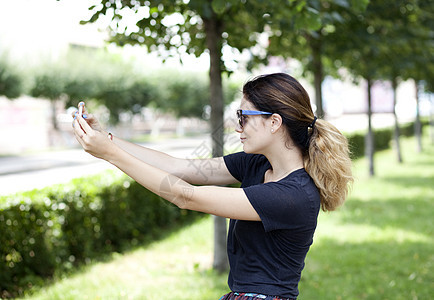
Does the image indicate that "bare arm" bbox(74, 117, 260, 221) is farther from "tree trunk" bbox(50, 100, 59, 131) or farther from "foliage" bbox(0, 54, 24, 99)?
"tree trunk" bbox(50, 100, 59, 131)

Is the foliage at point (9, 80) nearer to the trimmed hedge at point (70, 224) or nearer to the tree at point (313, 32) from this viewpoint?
the tree at point (313, 32)

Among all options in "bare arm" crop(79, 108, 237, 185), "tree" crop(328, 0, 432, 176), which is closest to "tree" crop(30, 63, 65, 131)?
"tree" crop(328, 0, 432, 176)

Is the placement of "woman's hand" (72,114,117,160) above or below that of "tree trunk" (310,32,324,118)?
below

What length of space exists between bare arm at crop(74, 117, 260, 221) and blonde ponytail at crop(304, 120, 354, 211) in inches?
12.7

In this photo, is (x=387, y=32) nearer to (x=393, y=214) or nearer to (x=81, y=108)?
(x=393, y=214)

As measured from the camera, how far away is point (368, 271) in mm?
4969

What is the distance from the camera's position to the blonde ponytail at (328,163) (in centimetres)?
181

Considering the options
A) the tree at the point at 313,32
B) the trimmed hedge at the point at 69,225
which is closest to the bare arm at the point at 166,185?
the tree at the point at 313,32

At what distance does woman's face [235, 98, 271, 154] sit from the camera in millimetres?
1833

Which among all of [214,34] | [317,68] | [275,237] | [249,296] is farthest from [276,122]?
[317,68]

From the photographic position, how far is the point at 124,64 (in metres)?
33.2

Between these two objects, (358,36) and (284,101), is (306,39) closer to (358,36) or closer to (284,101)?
(358,36)

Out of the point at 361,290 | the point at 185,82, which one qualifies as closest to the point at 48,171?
the point at 361,290

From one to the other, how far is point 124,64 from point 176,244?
28567mm
